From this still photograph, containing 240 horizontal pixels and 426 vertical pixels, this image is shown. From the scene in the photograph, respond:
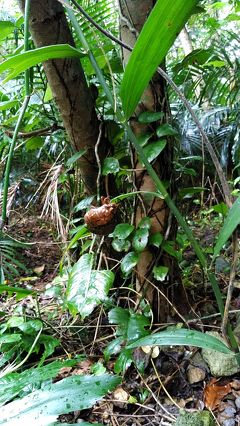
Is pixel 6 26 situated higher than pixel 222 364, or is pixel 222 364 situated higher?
pixel 6 26

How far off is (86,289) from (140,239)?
18 cm

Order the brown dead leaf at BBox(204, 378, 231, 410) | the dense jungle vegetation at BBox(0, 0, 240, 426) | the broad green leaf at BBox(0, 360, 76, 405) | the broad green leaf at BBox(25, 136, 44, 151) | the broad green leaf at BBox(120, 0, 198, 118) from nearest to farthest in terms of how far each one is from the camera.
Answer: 1. the broad green leaf at BBox(120, 0, 198, 118)
2. the broad green leaf at BBox(0, 360, 76, 405)
3. the dense jungle vegetation at BBox(0, 0, 240, 426)
4. the brown dead leaf at BBox(204, 378, 231, 410)
5. the broad green leaf at BBox(25, 136, 44, 151)

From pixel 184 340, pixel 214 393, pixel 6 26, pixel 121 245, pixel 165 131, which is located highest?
pixel 6 26

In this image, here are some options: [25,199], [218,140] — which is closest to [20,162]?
[25,199]

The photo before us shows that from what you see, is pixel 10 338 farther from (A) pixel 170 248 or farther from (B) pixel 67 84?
(B) pixel 67 84

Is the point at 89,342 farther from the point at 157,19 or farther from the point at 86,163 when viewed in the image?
the point at 157,19

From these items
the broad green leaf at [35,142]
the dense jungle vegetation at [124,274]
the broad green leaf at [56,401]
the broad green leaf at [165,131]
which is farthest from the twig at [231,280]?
the broad green leaf at [35,142]

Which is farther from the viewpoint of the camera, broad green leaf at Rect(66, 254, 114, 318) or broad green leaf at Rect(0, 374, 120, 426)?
broad green leaf at Rect(66, 254, 114, 318)

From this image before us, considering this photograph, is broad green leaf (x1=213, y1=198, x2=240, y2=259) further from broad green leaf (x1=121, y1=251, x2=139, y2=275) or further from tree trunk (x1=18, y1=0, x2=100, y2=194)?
tree trunk (x1=18, y1=0, x2=100, y2=194)

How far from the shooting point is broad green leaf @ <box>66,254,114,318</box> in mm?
791

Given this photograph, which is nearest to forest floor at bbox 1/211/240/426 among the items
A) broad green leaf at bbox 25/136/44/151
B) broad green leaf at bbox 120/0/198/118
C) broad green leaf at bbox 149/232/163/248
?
broad green leaf at bbox 149/232/163/248

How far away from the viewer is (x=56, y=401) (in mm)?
505

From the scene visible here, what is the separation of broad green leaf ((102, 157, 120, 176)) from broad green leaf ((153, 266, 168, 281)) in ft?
0.88

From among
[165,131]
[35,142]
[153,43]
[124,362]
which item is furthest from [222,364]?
[35,142]
